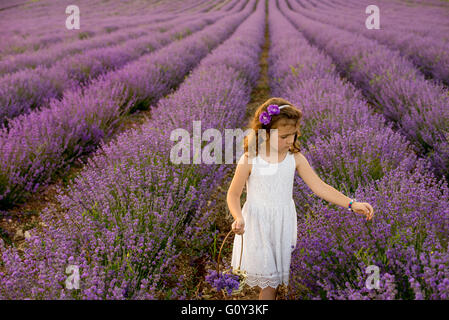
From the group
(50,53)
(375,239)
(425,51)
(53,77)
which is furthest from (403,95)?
(50,53)

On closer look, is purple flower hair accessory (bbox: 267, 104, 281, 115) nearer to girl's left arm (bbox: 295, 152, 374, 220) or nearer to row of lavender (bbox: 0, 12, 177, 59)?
girl's left arm (bbox: 295, 152, 374, 220)

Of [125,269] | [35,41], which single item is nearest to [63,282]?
[125,269]

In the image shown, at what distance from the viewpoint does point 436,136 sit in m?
2.89

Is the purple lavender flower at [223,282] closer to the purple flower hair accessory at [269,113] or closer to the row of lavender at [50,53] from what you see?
the purple flower hair accessory at [269,113]

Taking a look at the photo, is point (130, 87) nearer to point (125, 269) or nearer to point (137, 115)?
point (137, 115)

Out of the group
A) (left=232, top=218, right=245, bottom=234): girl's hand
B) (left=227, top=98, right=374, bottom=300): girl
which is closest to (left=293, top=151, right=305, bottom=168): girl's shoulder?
(left=227, top=98, right=374, bottom=300): girl

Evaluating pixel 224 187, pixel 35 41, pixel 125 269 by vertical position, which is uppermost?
pixel 35 41

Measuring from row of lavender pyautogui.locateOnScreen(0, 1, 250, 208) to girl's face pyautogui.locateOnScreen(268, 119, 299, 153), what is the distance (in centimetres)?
206

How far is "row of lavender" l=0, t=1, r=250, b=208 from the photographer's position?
2.63 meters

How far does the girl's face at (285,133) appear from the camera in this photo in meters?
1.37

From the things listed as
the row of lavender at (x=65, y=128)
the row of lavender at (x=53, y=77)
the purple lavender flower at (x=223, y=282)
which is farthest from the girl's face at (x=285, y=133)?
the row of lavender at (x=53, y=77)

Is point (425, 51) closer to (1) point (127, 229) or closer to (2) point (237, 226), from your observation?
(2) point (237, 226)

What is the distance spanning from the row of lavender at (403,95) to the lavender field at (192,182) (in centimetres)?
3

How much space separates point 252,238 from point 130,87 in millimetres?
3961
